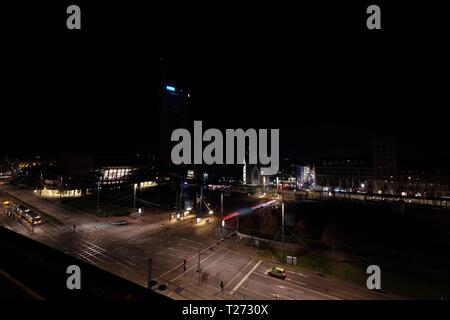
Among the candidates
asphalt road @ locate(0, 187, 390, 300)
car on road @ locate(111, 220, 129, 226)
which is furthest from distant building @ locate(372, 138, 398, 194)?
car on road @ locate(111, 220, 129, 226)

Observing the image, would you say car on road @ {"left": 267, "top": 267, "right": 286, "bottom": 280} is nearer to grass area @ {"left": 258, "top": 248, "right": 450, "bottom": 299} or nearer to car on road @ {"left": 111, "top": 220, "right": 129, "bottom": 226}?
grass area @ {"left": 258, "top": 248, "right": 450, "bottom": 299}

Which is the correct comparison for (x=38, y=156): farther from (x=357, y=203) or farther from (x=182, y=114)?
(x=357, y=203)

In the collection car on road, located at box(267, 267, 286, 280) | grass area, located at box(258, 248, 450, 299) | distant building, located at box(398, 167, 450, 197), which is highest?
distant building, located at box(398, 167, 450, 197)

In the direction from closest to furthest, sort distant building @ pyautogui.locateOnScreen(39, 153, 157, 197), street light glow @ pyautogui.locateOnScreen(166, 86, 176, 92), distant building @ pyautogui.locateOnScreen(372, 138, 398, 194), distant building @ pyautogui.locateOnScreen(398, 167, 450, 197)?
distant building @ pyautogui.locateOnScreen(39, 153, 157, 197)
distant building @ pyautogui.locateOnScreen(398, 167, 450, 197)
distant building @ pyautogui.locateOnScreen(372, 138, 398, 194)
street light glow @ pyautogui.locateOnScreen(166, 86, 176, 92)

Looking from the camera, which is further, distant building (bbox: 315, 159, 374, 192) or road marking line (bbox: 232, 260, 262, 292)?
distant building (bbox: 315, 159, 374, 192)

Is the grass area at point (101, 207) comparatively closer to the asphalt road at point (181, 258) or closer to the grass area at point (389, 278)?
the asphalt road at point (181, 258)

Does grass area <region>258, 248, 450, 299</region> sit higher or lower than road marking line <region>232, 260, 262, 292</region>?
lower

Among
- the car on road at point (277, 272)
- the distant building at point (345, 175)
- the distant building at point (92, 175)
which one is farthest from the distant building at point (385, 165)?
the distant building at point (92, 175)
